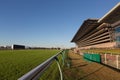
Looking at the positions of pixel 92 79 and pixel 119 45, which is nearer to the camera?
pixel 92 79

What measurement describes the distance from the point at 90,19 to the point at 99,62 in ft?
26.9

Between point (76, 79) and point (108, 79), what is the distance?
1171 mm

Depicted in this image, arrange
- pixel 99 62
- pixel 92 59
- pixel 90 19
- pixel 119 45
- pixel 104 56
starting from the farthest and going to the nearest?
pixel 90 19 < pixel 119 45 < pixel 92 59 < pixel 99 62 < pixel 104 56

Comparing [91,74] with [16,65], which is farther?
[16,65]

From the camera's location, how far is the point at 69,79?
6129 mm

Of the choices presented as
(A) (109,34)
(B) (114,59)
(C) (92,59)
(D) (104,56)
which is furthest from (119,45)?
(B) (114,59)

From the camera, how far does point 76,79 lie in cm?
609

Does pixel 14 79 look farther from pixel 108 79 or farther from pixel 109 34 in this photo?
pixel 109 34

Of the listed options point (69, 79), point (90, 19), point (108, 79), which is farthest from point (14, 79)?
point (90, 19)

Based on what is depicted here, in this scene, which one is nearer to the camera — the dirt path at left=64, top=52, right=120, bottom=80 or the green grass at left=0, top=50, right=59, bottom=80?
the dirt path at left=64, top=52, right=120, bottom=80

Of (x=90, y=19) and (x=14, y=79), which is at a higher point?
(x=90, y=19)

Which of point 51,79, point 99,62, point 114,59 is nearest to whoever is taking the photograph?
point 51,79

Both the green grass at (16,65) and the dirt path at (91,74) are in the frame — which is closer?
the dirt path at (91,74)

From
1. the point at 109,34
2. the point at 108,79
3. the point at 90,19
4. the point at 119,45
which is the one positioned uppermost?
the point at 90,19
